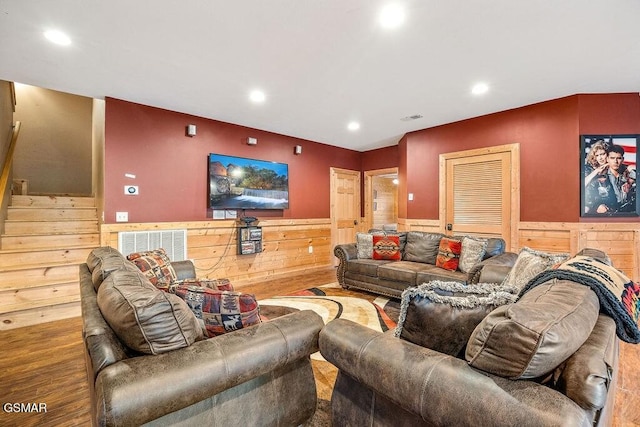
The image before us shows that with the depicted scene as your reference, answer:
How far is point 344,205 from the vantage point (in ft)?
20.6

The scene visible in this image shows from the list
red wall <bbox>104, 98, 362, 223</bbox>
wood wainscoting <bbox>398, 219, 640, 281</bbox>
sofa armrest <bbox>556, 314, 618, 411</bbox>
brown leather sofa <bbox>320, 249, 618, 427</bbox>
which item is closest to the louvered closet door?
wood wainscoting <bbox>398, 219, 640, 281</bbox>

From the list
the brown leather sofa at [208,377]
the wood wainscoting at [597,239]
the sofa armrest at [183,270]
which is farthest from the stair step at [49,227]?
the wood wainscoting at [597,239]

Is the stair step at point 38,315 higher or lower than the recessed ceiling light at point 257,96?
lower

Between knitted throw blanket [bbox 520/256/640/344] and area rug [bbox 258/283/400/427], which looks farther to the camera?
area rug [bbox 258/283/400/427]

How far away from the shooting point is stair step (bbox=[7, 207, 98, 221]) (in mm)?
3889

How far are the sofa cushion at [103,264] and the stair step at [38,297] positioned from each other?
175 centimetres

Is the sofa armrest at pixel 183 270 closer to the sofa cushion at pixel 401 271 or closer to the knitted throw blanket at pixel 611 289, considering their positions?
the sofa cushion at pixel 401 271

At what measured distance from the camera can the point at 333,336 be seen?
1366 mm

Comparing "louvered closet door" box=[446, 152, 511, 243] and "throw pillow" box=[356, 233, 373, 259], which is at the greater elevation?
"louvered closet door" box=[446, 152, 511, 243]

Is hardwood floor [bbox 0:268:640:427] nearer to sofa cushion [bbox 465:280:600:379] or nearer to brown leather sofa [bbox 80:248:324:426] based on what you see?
brown leather sofa [bbox 80:248:324:426]

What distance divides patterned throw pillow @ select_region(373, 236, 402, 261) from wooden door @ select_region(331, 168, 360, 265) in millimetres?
1853

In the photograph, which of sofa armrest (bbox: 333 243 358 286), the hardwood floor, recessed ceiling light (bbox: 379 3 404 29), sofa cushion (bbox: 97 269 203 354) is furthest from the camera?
sofa armrest (bbox: 333 243 358 286)

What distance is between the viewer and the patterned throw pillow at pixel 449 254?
11.6 ft

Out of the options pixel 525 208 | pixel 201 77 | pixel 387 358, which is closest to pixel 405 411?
pixel 387 358
